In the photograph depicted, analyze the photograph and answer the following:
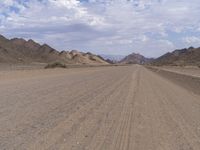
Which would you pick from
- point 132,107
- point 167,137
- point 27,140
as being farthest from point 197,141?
point 132,107

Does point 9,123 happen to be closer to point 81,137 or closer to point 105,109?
point 81,137

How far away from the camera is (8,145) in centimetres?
813

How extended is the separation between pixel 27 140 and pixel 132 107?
718cm

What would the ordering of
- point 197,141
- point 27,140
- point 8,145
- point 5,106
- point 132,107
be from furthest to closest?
point 132,107 < point 5,106 < point 197,141 < point 27,140 < point 8,145

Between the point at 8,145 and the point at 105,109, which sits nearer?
the point at 8,145

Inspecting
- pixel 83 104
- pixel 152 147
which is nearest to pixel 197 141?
pixel 152 147

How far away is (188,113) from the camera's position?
1449cm

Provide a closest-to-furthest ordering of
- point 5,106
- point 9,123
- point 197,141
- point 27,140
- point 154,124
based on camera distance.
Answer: point 27,140 < point 197,141 < point 9,123 < point 154,124 < point 5,106

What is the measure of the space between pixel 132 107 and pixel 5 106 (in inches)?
182

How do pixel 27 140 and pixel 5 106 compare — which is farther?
pixel 5 106

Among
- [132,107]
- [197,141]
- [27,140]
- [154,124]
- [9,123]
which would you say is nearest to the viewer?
[27,140]

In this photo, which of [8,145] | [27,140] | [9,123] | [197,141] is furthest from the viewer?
[9,123]

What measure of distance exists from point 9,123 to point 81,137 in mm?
2510

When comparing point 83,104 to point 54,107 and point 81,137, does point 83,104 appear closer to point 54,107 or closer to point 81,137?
point 54,107
